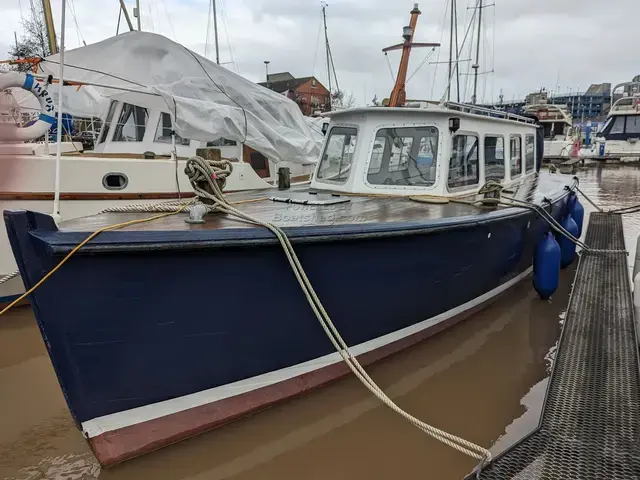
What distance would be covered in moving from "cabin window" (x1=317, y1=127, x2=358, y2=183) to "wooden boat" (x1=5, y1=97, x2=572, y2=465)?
767mm

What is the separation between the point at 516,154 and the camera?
7.67 metres

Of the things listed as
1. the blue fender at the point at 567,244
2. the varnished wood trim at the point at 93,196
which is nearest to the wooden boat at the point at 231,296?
the blue fender at the point at 567,244

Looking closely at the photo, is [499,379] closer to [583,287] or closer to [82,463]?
[583,287]

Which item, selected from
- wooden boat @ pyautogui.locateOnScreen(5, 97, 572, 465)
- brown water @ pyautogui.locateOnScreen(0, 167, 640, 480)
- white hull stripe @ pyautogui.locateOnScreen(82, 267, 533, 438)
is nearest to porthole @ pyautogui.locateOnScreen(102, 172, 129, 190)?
brown water @ pyautogui.locateOnScreen(0, 167, 640, 480)

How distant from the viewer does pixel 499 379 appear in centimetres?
472

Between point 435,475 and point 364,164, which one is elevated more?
point 364,164

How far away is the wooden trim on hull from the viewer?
3.38m

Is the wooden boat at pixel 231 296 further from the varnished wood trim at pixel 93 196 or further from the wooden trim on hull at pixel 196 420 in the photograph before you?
the varnished wood trim at pixel 93 196

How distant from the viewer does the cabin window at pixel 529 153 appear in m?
8.28

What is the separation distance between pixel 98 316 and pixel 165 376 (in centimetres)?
65

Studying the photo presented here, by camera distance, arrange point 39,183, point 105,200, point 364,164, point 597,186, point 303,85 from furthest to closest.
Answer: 1. point 303,85
2. point 597,186
3. point 105,200
4. point 39,183
5. point 364,164

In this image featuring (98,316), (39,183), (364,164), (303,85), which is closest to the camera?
(98,316)

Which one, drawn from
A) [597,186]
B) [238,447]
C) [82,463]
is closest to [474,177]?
[238,447]

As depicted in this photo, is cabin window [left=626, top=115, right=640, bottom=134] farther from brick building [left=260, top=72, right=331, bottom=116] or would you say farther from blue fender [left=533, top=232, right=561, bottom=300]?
blue fender [left=533, top=232, right=561, bottom=300]
